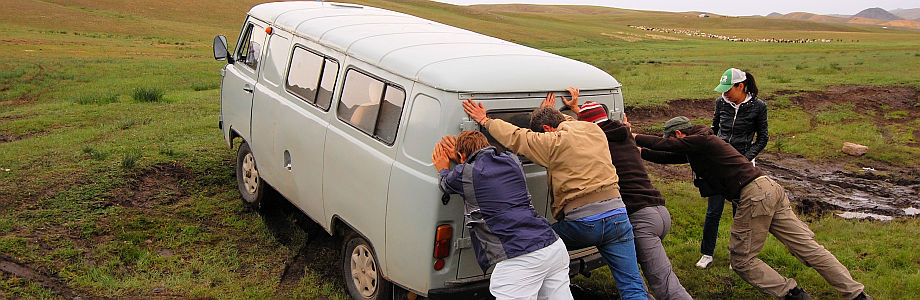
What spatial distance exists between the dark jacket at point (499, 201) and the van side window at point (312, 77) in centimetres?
176

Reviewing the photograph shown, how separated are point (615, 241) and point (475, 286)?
1.00 meters

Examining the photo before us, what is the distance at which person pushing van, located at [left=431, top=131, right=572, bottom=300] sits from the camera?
14.4 feet

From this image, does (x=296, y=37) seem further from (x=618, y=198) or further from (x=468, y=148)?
(x=618, y=198)

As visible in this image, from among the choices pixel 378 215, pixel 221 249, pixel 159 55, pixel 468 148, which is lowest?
pixel 159 55

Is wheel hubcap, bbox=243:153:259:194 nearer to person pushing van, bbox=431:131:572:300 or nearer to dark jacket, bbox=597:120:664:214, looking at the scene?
person pushing van, bbox=431:131:572:300

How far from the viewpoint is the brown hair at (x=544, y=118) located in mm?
4828

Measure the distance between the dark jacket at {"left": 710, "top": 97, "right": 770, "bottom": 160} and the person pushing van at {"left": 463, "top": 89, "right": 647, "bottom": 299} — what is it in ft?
7.76

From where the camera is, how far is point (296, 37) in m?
6.55

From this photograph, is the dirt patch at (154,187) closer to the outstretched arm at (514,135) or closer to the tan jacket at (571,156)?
the outstretched arm at (514,135)

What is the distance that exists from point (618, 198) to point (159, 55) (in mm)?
24141

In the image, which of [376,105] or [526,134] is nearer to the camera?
[526,134]

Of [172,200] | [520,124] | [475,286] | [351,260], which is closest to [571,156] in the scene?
[520,124]

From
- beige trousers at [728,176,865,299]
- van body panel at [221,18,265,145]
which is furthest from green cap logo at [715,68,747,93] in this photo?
van body panel at [221,18,265,145]

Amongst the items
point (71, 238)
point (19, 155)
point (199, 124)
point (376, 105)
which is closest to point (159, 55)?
point (199, 124)
